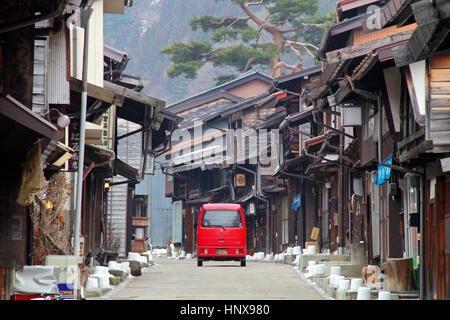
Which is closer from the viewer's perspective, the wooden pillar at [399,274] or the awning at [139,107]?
the wooden pillar at [399,274]

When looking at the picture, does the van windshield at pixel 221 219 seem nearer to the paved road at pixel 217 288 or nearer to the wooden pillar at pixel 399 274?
the paved road at pixel 217 288

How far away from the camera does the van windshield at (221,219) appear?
38844mm

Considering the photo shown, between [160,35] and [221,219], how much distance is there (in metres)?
129

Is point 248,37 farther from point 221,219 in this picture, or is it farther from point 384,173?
point 384,173

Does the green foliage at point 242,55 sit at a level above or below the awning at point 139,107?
above

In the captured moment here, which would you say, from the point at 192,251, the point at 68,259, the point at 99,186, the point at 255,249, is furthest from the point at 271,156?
the point at 68,259

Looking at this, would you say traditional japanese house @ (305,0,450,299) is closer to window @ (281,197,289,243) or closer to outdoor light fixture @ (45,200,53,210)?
outdoor light fixture @ (45,200,53,210)

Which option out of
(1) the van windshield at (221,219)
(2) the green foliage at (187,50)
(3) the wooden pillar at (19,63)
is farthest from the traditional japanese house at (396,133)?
(2) the green foliage at (187,50)

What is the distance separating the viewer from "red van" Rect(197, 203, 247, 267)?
3797 cm

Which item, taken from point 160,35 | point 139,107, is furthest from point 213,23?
point 160,35

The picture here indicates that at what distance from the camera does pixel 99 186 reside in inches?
1372

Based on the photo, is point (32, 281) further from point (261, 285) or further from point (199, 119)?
point (199, 119)

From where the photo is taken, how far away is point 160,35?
16462 cm

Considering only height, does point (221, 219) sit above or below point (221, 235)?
above
